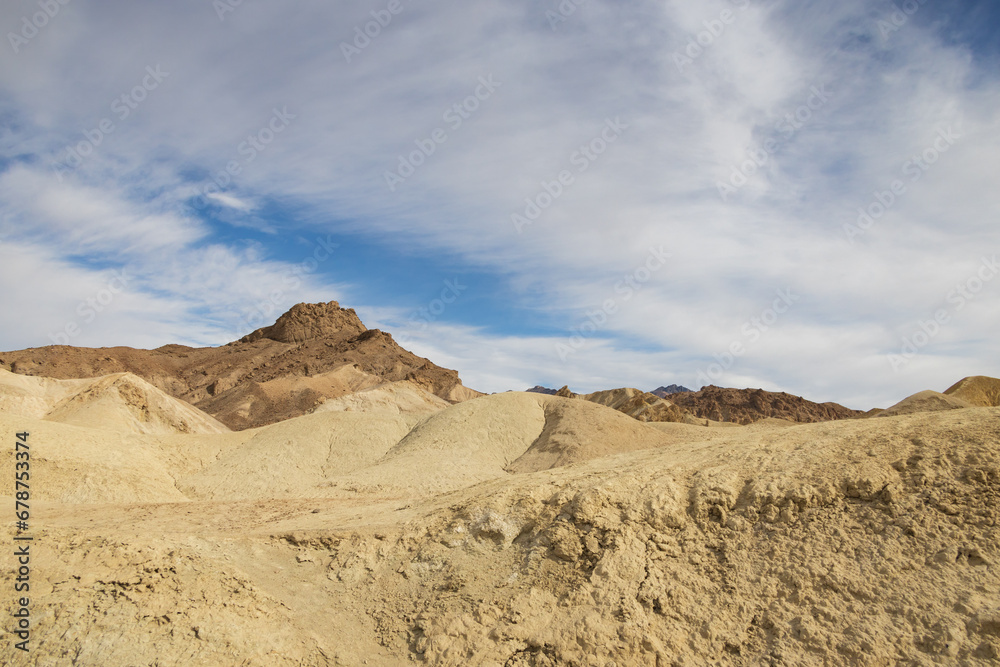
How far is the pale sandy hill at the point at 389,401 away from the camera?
42.2m

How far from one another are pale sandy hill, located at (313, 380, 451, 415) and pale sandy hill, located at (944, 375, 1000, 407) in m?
32.7

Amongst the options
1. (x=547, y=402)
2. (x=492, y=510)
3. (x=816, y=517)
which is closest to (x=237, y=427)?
(x=547, y=402)

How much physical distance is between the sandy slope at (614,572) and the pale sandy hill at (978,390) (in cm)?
3489

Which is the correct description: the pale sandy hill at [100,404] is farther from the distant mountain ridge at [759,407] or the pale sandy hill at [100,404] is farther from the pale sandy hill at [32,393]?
the distant mountain ridge at [759,407]

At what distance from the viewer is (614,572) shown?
6637mm

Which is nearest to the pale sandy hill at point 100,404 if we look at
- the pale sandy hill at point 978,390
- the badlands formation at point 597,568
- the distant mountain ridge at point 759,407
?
the badlands formation at point 597,568

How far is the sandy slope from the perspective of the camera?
18.6ft

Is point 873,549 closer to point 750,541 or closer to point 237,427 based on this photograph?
point 750,541

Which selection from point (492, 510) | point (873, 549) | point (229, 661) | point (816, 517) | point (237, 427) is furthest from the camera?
point (237, 427)

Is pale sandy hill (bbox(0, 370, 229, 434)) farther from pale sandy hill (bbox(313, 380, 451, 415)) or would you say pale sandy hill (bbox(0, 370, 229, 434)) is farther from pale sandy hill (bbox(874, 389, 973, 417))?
pale sandy hill (bbox(874, 389, 973, 417))

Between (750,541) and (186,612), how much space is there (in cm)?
608

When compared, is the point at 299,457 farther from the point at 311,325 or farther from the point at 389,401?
the point at 311,325

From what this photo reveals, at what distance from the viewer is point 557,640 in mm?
6031

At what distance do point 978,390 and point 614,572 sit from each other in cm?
4032
